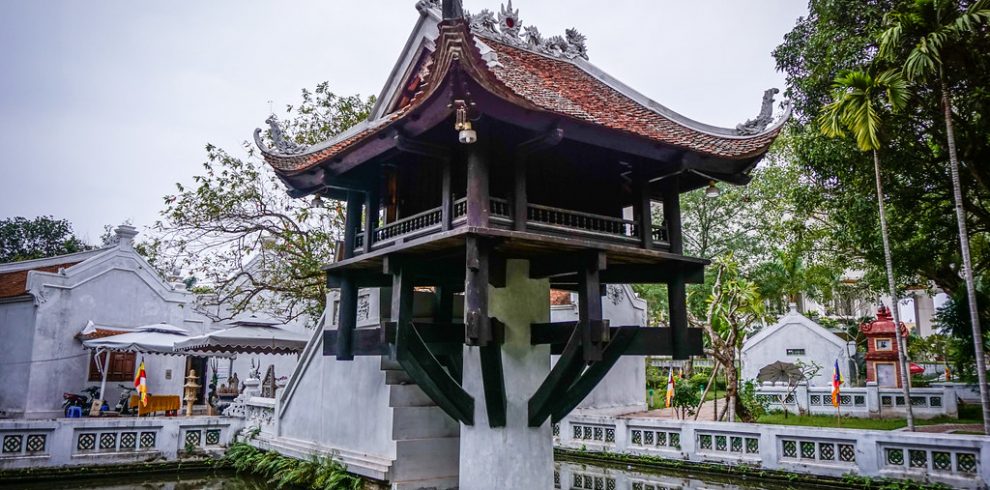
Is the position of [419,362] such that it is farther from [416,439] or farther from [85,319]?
[85,319]

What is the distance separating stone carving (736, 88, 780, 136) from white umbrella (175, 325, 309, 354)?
11.1m

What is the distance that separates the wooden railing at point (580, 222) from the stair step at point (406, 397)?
3.46 m

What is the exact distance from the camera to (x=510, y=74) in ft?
27.3

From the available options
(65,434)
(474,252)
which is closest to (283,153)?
(474,252)

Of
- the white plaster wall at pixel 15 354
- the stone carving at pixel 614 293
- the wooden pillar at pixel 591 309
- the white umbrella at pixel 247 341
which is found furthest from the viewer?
the stone carving at pixel 614 293

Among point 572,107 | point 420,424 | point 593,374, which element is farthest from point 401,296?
point 572,107

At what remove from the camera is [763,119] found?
8805 mm

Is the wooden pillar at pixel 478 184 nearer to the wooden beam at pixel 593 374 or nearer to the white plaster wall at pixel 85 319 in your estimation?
the wooden beam at pixel 593 374

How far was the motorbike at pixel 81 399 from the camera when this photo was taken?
51.3 feet

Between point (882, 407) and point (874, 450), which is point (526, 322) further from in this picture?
point (882, 407)

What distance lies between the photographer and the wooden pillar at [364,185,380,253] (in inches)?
340

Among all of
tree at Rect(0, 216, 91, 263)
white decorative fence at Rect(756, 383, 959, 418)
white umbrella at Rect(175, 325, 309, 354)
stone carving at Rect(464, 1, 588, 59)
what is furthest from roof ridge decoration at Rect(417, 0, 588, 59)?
tree at Rect(0, 216, 91, 263)

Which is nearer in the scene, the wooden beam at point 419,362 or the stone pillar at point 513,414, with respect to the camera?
the wooden beam at point 419,362

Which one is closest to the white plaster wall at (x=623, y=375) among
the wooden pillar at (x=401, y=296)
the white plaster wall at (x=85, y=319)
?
the wooden pillar at (x=401, y=296)
